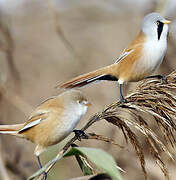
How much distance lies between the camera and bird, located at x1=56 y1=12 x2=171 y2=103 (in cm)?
251

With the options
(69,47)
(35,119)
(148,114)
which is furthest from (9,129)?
(69,47)

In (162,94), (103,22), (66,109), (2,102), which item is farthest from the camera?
(103,22)

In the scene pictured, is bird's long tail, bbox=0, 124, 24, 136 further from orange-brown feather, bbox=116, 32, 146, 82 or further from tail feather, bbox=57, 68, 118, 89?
orange-brown feather, bbox=116, 32, 146, 82

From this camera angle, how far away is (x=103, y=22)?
9.57 m

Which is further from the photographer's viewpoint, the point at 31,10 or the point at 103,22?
the point at 103,22

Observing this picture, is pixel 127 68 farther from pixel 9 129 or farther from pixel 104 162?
pixel 104 162

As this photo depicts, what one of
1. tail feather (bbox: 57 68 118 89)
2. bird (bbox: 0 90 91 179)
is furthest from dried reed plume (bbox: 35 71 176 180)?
tail feather (bbox: 57 68 118 89)

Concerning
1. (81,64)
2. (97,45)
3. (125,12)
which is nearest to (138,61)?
(81,64)

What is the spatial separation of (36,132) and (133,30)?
261 inches

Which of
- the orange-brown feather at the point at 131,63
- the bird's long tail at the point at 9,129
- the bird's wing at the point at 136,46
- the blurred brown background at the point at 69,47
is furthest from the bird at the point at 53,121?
the blurred brown background at the point at 69,47

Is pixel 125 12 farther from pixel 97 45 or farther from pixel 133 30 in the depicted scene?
pixel 97 45

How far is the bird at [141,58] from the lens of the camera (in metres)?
2.51

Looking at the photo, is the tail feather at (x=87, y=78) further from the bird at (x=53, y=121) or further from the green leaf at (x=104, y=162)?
the green leaf at (x=104, y=162)

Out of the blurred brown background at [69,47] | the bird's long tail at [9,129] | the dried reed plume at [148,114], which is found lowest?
the blurred brown background at [69,47]
